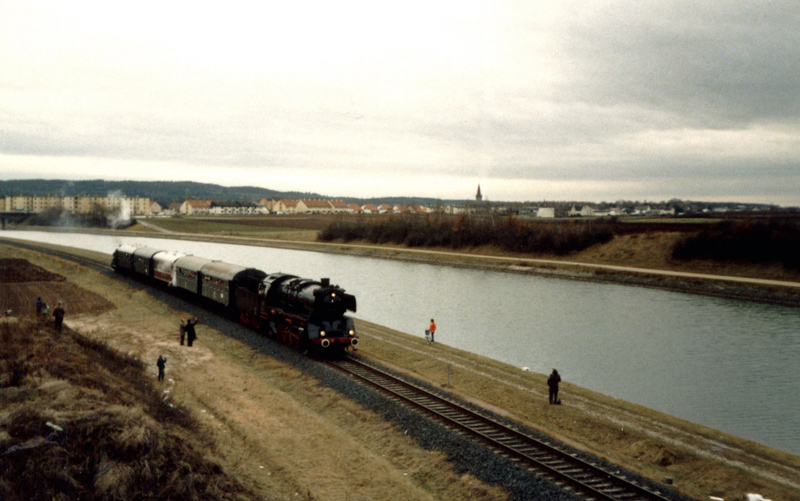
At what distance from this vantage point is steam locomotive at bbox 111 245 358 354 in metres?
24.5

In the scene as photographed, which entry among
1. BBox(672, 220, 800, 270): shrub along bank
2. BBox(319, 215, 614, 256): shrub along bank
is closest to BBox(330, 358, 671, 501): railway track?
BBox(672, 220, 800, 270): shrub along bank

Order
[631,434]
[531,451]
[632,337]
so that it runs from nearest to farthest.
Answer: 1. [531,451]
2. [631,434]
3. [632,337]

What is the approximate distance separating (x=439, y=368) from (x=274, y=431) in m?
9.78

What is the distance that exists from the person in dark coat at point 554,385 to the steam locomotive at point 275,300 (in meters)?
9.32

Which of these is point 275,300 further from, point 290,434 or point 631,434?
point 631,434

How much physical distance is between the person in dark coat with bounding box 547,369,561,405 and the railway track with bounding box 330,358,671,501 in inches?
141

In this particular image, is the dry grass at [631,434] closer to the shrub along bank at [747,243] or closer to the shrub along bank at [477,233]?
the shrub along bank at [747,243]

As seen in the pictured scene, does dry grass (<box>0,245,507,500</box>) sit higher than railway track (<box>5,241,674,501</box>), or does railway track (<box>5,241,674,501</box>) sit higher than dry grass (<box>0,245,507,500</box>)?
railway track (<box>5,241,674,501</box>)

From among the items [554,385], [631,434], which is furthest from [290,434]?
[631,434]

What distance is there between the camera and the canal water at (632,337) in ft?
75.9

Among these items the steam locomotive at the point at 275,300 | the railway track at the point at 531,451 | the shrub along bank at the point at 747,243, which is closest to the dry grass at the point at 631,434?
the railway track at the point at 531,451

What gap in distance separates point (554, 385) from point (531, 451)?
510cm

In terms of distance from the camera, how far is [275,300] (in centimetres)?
2869

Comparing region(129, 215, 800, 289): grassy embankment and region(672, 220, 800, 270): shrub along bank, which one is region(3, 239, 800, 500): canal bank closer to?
region(129, 215, 800, 289): grassy embankment
